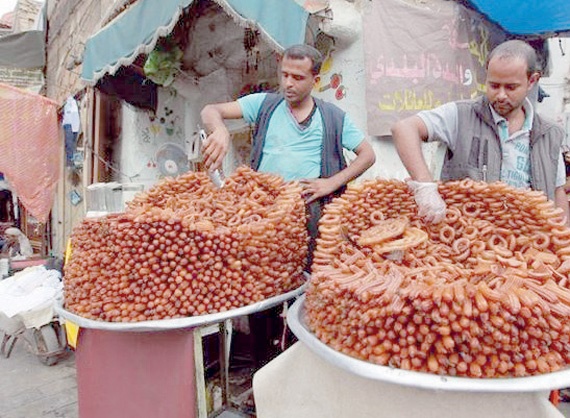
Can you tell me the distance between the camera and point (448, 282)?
111cm

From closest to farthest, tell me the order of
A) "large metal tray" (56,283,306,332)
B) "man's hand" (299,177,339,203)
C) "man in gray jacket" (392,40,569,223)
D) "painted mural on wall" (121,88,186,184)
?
"large metal tray" (56,283,306,332) → "man in gray jacket" (392,40,569,223) → "man's hand" (299,177,339,203) → "painted mural on wall" (121,88,186,184)

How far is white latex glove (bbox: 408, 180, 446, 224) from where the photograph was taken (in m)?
1.44

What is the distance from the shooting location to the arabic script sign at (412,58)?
363cm

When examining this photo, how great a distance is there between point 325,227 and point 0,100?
7055 millimetres

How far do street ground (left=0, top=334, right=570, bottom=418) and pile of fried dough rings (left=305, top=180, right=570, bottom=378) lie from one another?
186 centimetres

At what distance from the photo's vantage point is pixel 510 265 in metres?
1.22

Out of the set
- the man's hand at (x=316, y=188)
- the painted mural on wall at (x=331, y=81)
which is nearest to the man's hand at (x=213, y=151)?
the man's hand at (x=316, y=188)

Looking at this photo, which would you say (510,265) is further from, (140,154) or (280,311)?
(140,154)

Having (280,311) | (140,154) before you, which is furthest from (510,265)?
(140,154)

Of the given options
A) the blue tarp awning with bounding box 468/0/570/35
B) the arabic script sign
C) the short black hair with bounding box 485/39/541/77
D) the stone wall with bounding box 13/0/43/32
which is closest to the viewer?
the short black hair with bounding box 485/39/541/77

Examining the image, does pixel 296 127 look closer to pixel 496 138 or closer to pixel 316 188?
pixel 316 188

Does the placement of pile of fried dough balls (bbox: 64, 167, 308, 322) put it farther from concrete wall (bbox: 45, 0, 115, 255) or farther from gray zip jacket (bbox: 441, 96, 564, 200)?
concrete wall (bbox: 45, 0, 115, 255)

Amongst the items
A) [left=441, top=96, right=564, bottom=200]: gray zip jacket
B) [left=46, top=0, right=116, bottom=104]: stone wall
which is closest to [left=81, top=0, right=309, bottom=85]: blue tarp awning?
[left=441, top=96, right=564, bottom=200]: gray zip jacket

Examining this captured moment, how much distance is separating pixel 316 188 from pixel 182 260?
756 mm
